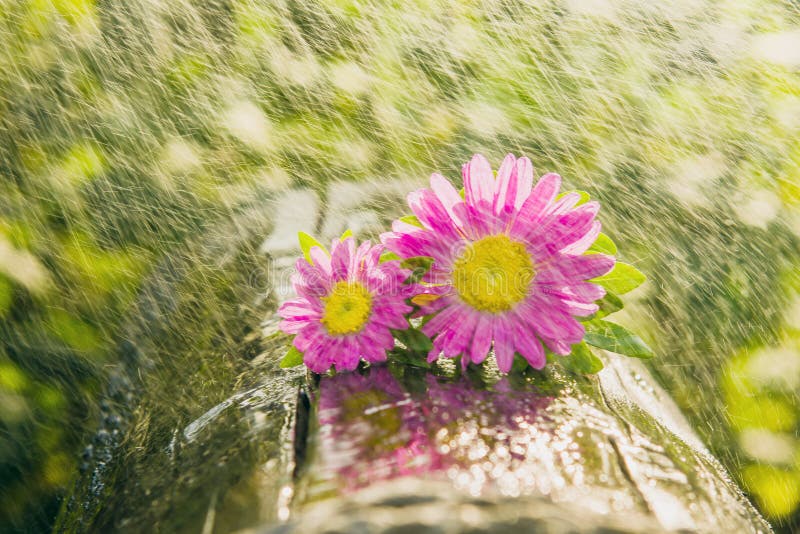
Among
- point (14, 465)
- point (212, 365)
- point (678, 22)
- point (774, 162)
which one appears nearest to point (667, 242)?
point (774, 162)

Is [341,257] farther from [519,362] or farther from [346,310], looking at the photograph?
[519,362]

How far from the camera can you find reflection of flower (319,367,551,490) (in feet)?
2.65

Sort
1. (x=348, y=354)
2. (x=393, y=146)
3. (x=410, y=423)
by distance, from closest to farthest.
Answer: (x=410, y=423), (x=348, y=354), (x=393, y=146)

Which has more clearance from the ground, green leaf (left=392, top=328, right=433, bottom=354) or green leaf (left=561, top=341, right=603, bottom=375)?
green leaf (left=561, top=341, right=603, bottom=375)

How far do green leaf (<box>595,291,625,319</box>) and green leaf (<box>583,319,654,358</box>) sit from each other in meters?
0.02

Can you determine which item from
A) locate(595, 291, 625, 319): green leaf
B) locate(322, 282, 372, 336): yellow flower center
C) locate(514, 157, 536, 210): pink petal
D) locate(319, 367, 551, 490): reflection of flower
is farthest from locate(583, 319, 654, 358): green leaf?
locate(322, 282, 372, 336): yellow flower center

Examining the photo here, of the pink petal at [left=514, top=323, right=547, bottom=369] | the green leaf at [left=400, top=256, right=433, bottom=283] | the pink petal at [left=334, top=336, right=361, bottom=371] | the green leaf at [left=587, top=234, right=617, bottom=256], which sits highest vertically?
the green leaf at [left=587, top=234, right=617, bottom=256]

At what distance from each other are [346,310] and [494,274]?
0.72 feet

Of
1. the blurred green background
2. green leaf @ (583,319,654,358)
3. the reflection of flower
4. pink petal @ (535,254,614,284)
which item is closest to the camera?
the reflection of flower

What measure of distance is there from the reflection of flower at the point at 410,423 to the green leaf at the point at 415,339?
46mm

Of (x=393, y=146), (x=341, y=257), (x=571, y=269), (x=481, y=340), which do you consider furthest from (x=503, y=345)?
(x=393, y=146)

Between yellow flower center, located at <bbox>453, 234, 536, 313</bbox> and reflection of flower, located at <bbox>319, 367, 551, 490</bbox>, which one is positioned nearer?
reflection of flower, located at <bbox>319, 367, 551, 490</bbox>

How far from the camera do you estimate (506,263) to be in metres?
0.96

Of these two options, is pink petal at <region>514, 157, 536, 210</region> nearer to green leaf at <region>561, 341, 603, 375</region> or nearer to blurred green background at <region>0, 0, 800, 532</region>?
green leaf at <region>561, 341, 603, 375</region>
